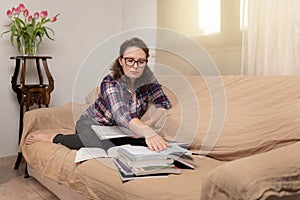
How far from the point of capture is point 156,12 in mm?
2908

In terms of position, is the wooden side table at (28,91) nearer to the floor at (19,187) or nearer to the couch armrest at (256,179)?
the floor at (19,187)

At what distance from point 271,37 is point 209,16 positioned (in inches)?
24.0

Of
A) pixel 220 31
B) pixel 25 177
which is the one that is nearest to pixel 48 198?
pixel 25 177

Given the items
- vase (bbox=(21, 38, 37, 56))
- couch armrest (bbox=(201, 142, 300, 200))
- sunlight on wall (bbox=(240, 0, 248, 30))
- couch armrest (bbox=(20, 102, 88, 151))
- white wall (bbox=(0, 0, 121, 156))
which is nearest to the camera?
couch armrest (bbox=(201, 142, 300, 200))

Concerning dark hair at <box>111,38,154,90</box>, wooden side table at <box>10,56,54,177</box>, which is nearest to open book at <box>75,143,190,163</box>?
dark hair at <box>111,38,154,90</box>

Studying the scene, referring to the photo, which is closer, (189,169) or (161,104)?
(189,169)

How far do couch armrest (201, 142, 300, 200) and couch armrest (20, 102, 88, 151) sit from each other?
4.76 ft

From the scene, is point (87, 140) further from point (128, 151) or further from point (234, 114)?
point (234, 114)

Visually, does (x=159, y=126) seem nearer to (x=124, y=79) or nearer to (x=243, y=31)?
(x=124, y=79)

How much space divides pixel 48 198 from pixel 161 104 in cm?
94

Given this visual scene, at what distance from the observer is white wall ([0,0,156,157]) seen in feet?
9.30

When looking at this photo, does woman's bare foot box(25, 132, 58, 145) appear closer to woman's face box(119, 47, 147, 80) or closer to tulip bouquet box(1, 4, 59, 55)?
woman's face box(119, 47, 147, 80)

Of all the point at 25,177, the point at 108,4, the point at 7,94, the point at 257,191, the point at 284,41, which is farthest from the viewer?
the point at 108,4

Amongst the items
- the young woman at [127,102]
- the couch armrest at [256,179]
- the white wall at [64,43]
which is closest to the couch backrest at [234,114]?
the young woman at [127,102]
